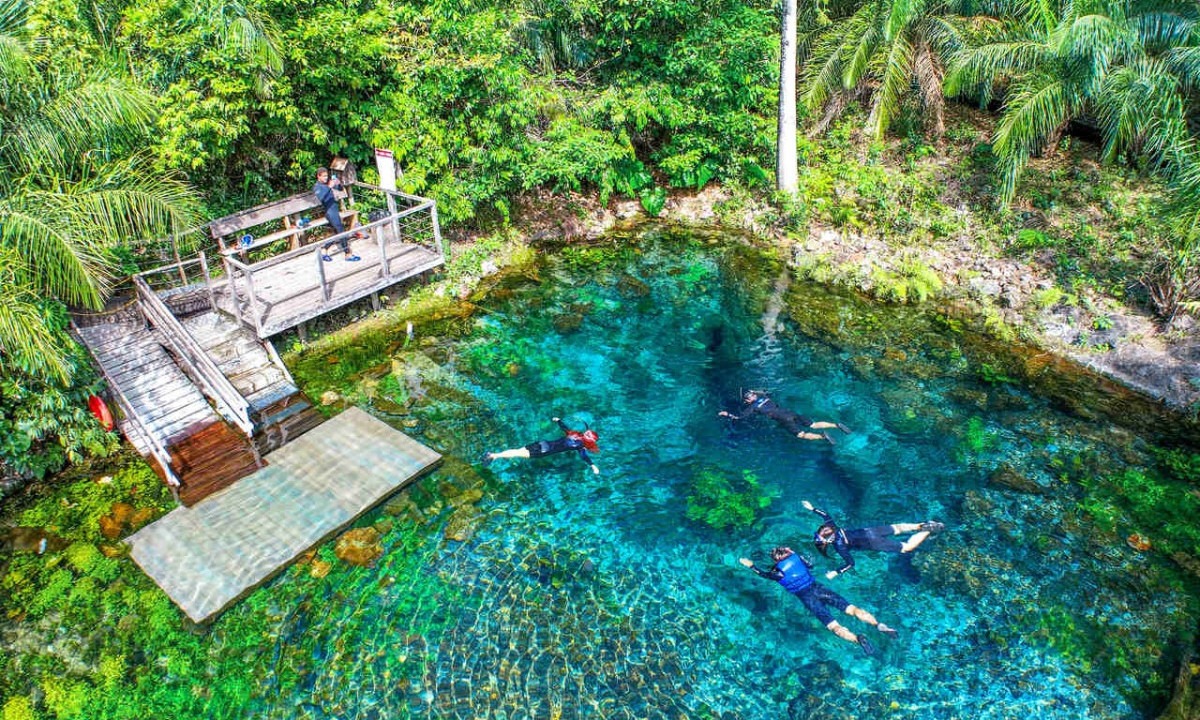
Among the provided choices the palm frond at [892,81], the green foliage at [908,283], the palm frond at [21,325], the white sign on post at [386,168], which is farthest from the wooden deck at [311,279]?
the palm frond at [892,81]

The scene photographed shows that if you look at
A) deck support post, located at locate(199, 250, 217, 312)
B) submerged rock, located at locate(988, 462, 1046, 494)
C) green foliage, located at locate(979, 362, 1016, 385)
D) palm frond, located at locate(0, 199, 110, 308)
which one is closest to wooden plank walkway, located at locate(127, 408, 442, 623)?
palm frond, located at locate(0, 199, 110, 308)

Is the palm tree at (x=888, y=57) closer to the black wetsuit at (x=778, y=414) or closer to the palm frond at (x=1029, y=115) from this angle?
the palm frond at (x=1029, y=115)

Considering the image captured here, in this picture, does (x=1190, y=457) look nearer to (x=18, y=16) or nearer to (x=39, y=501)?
(x=39, y=501)

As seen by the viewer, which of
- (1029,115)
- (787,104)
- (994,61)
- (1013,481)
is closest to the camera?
(1013,481)

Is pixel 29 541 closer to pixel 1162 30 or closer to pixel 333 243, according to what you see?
pixel 333 243

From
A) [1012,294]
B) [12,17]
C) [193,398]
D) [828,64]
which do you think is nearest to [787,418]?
[1012,294]

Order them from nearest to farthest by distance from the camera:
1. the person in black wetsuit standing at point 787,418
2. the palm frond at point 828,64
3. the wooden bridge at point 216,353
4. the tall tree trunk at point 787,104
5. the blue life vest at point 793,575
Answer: the blue life vest at point 793,575 < the wooden bridge at point 216,353 < the person in black wetsuit standing at point 787,418 < the tall tree trunk at point 787,104 < the palm frond at point 828,64
